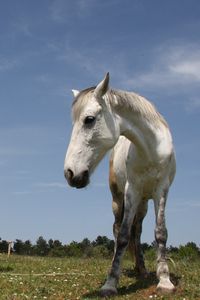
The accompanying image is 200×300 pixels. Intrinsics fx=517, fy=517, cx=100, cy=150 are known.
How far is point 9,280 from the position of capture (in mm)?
11781

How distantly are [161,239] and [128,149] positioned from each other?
6.36 feet

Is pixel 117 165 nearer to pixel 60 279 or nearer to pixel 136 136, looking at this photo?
pixel 136 136

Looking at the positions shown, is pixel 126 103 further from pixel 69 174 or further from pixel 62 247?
pixel 62 247

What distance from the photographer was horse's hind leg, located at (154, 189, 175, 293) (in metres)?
9.17

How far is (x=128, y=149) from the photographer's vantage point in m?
10.2

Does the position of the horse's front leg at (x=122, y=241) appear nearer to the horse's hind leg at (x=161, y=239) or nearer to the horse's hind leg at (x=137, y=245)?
the horse's hind leg at (x=161, y=239)

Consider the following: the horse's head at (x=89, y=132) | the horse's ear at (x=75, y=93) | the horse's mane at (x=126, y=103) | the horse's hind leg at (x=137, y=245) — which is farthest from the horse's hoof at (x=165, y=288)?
the horse's ear at (x=75, y=93)

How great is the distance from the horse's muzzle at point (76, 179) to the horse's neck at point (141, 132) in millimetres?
1492

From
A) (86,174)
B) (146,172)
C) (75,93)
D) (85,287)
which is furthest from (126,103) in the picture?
(85,287)

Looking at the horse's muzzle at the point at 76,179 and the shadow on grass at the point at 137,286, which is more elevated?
the horse's muzzle at the point at 76,179

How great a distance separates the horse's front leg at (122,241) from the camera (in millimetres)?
9250

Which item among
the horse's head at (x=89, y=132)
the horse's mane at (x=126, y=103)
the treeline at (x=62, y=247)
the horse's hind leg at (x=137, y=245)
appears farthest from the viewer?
the treeline at (x=62, y=247)

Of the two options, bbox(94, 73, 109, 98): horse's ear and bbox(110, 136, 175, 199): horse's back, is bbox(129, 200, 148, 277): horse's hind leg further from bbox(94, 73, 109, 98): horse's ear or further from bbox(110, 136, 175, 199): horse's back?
bbox(94, 73, 109, 98): horse's ear

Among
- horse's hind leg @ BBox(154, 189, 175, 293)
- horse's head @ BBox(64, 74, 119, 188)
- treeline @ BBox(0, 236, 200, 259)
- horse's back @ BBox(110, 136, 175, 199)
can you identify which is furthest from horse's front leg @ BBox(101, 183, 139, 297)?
treeline @ BBox(0, 236, 200, 259)
